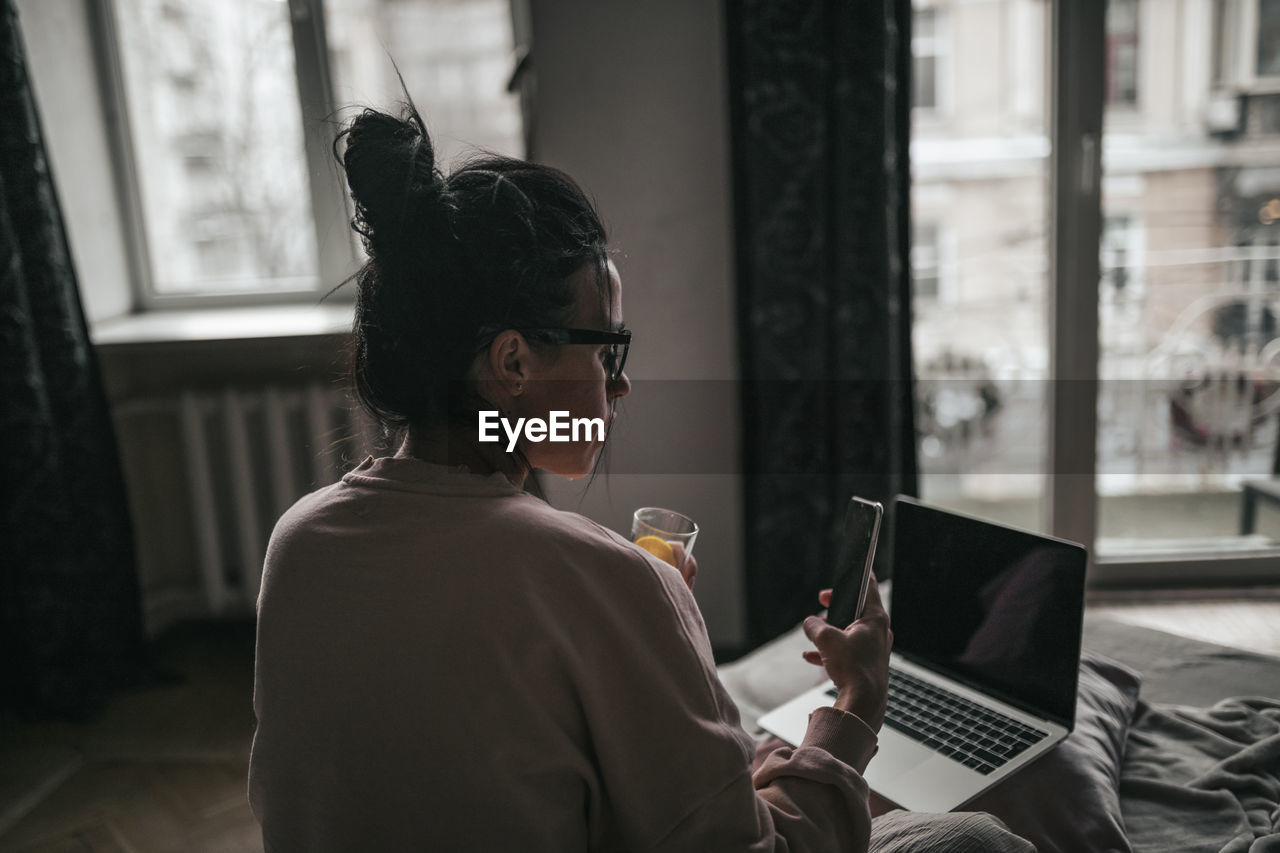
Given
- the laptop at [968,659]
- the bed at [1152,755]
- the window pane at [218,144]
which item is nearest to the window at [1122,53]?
the bed at [1152,755]

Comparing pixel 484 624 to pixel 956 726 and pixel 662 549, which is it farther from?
pixel 956 726

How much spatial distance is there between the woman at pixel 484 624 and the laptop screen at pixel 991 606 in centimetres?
38

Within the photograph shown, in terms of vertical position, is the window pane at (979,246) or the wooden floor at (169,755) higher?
the window pane at (979,246)

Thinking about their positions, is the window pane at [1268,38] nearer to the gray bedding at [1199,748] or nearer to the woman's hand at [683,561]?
the gray bedding at [1199,748]

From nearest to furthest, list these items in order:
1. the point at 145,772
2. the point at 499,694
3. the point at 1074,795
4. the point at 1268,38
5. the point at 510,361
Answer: the point at 499,694
the point at 510,361
the point at 1074,795
the point at 145,772
the point at 1268,38

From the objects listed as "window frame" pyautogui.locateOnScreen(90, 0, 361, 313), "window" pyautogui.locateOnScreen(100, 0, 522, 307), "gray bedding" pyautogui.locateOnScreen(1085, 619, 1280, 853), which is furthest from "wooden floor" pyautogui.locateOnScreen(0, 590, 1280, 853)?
"gray bedding" pyautogui.locateOnScreen(1085, 619, 1280, 853)

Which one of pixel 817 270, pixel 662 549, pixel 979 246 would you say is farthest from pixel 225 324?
pixel 979 246

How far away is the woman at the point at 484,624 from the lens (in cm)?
71

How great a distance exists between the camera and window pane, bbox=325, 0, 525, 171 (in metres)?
2.52

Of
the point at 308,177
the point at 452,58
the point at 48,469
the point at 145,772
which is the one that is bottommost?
the point at 145,772

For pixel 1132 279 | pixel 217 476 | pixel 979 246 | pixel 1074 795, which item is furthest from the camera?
pixel 979 246

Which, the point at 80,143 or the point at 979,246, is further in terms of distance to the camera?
the point at 979,246

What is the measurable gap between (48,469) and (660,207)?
60.7 inches

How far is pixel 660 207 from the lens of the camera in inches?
92.5
